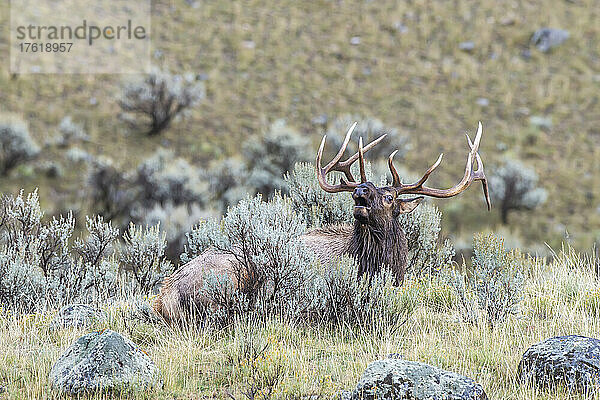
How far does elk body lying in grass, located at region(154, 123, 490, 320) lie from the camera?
586 centimetres

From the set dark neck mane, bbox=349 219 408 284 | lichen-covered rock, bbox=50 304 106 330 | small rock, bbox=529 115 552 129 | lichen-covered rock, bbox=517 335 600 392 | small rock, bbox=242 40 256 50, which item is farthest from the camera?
small rock, bbox=242 40 256 50

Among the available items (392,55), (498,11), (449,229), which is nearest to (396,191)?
(449,229)

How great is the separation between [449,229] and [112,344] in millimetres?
17247

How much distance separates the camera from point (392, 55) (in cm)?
3044

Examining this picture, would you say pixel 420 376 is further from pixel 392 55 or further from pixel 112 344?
pixel 392 55

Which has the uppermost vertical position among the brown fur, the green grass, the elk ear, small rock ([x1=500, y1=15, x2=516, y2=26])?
small rock ([x1=500, y1=15, x2=516, y2=26])

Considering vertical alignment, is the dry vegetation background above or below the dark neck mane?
above

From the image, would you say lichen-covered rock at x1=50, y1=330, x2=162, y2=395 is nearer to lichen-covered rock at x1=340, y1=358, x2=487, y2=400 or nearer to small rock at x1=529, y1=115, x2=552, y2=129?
lichen-covered rock at x1=340, y1=358, x2=487, y2=400

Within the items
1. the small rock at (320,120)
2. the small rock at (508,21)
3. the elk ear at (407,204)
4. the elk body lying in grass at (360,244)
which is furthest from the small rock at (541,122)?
the elk ear at (407,204)

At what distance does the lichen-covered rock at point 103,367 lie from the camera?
4.29 meters

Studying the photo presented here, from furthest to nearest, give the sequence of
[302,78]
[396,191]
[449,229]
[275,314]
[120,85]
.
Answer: [302,78] → [120,85] → [449,229] → [396,191] → [275,314]

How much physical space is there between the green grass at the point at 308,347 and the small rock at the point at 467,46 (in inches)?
1005

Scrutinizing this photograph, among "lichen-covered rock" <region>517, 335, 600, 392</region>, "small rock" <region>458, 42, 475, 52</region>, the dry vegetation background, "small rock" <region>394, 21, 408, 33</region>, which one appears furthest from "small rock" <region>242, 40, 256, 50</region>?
"lichen-covered rock" <region>517, 335, 600, 392</region>

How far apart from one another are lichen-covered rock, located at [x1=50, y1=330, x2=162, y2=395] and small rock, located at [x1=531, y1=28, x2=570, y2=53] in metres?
29.5
